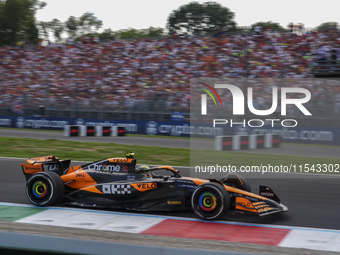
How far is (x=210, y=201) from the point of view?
5.60m

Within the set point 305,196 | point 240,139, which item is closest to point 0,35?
point 240,139

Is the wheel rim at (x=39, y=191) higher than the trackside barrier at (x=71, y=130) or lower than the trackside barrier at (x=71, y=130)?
lower

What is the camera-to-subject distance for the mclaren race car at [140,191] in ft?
18.2

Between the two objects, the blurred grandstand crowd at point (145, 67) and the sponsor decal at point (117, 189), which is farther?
the blurred grandstand crowd at point (145, 67)

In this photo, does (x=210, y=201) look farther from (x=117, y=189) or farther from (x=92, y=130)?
(x=92, y=130)

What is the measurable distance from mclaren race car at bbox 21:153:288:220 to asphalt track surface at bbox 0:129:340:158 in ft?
16.2

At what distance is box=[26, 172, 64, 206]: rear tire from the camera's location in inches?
243

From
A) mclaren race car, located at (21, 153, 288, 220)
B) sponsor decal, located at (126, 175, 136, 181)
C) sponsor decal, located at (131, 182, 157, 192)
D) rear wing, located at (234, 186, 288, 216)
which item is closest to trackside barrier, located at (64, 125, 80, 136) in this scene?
mclaren race car, located at (21, 153, 288, 220)

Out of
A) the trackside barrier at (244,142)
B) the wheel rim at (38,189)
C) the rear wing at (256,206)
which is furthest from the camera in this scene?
the trackside barrier at (244,142)

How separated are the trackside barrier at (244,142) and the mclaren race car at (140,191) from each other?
13.7 ft

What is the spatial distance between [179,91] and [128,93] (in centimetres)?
258

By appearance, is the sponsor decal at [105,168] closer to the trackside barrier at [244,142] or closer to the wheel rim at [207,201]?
the wheel rim at [207,201]

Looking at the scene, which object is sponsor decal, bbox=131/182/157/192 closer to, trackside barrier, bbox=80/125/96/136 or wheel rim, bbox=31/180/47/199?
wheel rim, bbox=31/180/47/199

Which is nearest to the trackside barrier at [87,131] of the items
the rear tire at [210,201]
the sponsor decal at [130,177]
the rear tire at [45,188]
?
the rear tire at [45,188]
